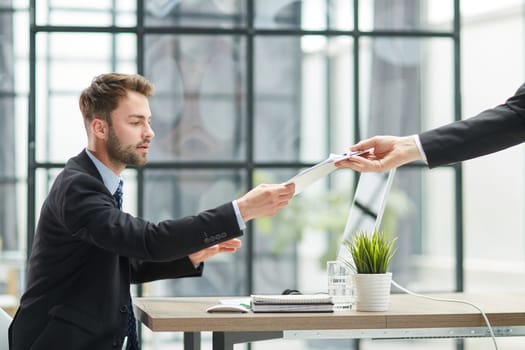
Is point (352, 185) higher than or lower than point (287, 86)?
lower

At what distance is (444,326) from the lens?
263cm

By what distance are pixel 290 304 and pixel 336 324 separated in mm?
162

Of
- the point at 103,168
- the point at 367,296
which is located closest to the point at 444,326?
the point at 367,296

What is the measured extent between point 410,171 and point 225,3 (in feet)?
4.17

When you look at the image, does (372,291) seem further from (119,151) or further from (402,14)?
(402,14)

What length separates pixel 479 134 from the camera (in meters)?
2.53

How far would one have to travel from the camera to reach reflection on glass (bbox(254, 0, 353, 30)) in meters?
4.62

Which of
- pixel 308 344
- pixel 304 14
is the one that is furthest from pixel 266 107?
pixel 308 344

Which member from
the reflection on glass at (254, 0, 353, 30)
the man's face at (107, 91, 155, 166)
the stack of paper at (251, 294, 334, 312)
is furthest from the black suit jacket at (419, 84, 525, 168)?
Result: the reflection on glass at (254, 0, 353, 30)

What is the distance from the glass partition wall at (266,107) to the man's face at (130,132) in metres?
1.55

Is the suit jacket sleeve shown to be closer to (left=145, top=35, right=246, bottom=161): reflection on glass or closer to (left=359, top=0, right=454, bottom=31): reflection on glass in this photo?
(left=145, top=35, right=246, bottom=161): reflection on glass

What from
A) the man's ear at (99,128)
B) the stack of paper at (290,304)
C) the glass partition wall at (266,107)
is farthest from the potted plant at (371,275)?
the glass partition wall at (266,107)

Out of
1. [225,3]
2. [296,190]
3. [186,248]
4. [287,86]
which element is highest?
[225,3]

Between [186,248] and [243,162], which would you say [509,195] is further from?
[186,248]
